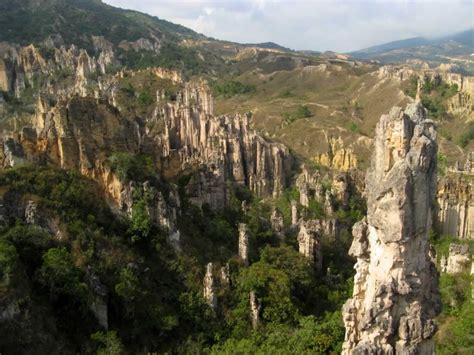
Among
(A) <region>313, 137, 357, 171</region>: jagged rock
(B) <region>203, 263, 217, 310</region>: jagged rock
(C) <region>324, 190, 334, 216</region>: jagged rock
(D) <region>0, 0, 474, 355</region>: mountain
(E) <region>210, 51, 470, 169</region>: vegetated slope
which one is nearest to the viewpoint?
(D) <region>0, 0, 474, 355</region>: mountain

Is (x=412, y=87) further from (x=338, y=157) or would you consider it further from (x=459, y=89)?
(x=338, y=157)

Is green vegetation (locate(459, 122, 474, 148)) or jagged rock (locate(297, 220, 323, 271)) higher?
green vegetation (locate(459, 122, 474, 148))

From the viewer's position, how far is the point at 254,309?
24391 mm

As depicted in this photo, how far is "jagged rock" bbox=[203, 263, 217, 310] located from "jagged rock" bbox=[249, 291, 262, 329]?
1.63 m

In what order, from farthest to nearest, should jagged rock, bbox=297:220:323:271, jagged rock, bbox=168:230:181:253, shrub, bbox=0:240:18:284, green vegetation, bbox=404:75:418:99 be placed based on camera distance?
green vegetation, bbox=404:75:418:99 < jagged rock, bbox=297:220:323:271 < jagged rock, bbox=168:230:181:253 < shrub, bbox=0:240:18:284

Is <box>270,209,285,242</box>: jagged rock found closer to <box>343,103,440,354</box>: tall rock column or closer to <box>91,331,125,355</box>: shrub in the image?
<box>91,331,125,355</box>: shrub

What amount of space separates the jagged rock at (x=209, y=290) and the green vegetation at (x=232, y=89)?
95.2 meters

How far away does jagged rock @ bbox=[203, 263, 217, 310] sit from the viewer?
80.1 feet

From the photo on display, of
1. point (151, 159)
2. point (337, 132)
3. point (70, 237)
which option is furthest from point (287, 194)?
point (337, 132)

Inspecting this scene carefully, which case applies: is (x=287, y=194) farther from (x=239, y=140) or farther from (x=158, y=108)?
(x=158, y=108)

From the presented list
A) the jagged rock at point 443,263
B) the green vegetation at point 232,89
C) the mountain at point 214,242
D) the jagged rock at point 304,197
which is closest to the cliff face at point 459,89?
the green vegetation at point 232,89

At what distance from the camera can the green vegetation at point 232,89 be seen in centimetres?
11988

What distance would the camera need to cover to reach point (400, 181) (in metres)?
13.2

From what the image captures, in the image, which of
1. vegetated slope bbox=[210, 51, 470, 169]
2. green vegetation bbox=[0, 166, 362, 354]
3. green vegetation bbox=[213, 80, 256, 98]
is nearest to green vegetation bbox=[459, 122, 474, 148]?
vegetated slope bbox=[210, 51, 470, 169]
